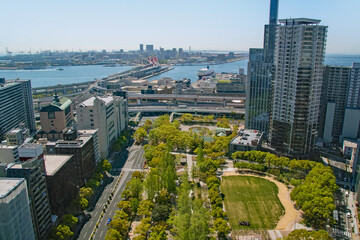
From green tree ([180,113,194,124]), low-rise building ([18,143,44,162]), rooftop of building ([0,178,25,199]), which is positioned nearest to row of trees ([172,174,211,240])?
rooftop of building ([0,178,25,199])

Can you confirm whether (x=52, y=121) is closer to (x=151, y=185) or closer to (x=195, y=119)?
(x=151, y=185)

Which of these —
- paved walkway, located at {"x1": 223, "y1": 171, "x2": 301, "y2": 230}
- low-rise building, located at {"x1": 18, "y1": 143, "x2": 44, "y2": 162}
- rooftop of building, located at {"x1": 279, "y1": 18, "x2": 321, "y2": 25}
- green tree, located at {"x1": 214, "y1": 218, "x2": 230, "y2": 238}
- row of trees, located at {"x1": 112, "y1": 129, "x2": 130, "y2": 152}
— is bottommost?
paved walkway, located at {"x1": 223, "y1": 171, "x2": 301, "y2": 230}

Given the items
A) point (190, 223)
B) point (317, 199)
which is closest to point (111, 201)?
point (190, 223)

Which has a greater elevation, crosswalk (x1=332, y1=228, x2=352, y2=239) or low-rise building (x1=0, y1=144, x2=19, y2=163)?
low-rise building (x1=0, y1=144, x2=19, y2=163)

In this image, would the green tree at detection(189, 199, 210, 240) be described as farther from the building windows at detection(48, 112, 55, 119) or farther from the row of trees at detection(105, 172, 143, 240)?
the building windows at detection(48, 112, 55, 119)

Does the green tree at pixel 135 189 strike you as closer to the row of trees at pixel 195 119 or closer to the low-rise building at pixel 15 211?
the low-rise building at pixel 15 211

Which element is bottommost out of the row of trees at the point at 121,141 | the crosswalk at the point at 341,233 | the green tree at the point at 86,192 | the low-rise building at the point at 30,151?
the crosswalk at the point at 341,233

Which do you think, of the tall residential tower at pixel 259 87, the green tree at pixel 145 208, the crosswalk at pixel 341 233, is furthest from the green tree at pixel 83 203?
the tall residential tower at pixel 259 87
